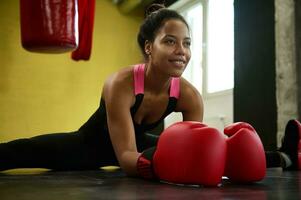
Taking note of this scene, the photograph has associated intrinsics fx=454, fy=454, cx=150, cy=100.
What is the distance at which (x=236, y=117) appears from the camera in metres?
2.71

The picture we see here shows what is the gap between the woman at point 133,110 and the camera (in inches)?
54.4

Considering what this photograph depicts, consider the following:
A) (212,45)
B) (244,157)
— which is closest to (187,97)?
(244,157)

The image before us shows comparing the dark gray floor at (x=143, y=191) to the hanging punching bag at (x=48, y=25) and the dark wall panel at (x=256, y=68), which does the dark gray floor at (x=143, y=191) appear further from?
the dark wall panel at (x=256, y=68)

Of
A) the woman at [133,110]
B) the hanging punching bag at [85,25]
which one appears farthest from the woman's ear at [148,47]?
the hanging punching bag at [85,25]

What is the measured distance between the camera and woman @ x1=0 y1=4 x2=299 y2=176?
1381 mm

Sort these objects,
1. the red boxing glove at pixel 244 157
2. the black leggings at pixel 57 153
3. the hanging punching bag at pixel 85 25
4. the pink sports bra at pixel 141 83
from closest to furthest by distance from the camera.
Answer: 1. the red boxing glove at pixel 244 157
2. the pink sports bra at pixel 141 83
3. the black leggings at pixel 57 153
4. the hanging punching bag at pixel 85 25

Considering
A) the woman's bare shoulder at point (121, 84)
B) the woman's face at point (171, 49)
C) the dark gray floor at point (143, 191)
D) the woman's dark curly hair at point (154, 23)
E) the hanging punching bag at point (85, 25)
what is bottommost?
the dark gray floor at point (143, 191)

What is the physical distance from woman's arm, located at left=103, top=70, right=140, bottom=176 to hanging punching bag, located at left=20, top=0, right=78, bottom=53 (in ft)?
1.10

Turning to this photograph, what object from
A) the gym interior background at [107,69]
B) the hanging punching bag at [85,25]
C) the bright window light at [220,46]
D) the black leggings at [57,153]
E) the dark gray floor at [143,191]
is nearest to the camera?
the dark gray floor at [143,191]

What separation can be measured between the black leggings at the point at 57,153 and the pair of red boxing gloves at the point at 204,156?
569 millimetres

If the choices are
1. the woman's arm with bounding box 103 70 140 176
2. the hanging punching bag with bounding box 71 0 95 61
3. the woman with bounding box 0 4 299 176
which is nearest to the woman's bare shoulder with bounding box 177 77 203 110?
the woman with bounding box 0 4 299 176

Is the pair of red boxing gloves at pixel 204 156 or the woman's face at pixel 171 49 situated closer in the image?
the pair of red boxing gloves at pixel 204 156

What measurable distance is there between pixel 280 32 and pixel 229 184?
146 cm

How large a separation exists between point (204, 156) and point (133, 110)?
0.49 meters
